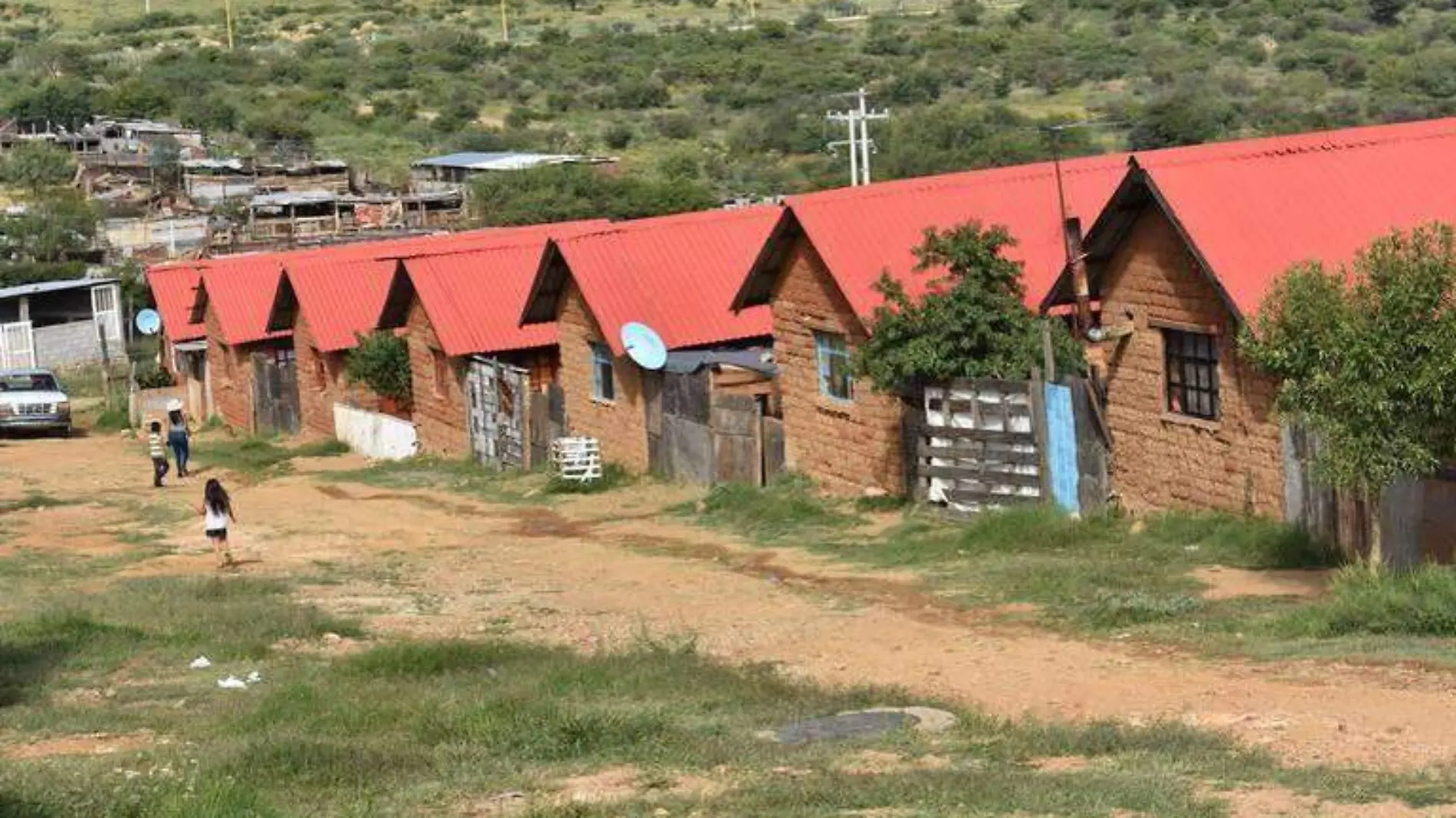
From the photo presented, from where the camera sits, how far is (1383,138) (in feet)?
88.7

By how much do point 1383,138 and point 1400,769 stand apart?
50.8 ft

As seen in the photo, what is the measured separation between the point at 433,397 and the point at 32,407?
14.0 metres

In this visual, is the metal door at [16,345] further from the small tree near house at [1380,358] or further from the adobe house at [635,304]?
the small tree near house at [1380,358]

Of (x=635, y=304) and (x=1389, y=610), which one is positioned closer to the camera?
(x=1389, y=610)

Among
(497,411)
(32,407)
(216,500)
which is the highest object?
(32,407)

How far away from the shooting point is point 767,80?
340ft

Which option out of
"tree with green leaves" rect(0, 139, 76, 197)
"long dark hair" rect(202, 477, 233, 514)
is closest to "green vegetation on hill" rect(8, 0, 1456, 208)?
"tree with green leaves" rect(0, 139, 76, 197)

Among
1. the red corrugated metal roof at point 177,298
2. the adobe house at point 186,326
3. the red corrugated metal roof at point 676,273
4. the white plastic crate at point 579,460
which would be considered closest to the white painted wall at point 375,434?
the red corrugated metal roof at point 676,273

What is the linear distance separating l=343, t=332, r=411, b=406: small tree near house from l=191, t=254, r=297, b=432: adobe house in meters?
5.56

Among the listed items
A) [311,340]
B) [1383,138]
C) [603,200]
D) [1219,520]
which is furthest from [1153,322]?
[603,200]

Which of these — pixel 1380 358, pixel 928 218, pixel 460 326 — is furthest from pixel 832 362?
pixel 1380 358

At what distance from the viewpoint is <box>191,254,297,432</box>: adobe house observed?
160 ft

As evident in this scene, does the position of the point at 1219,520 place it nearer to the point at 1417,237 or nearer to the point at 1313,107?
the point at 1417,237

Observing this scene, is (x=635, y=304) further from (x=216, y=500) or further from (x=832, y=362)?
(x=216, y=500)
